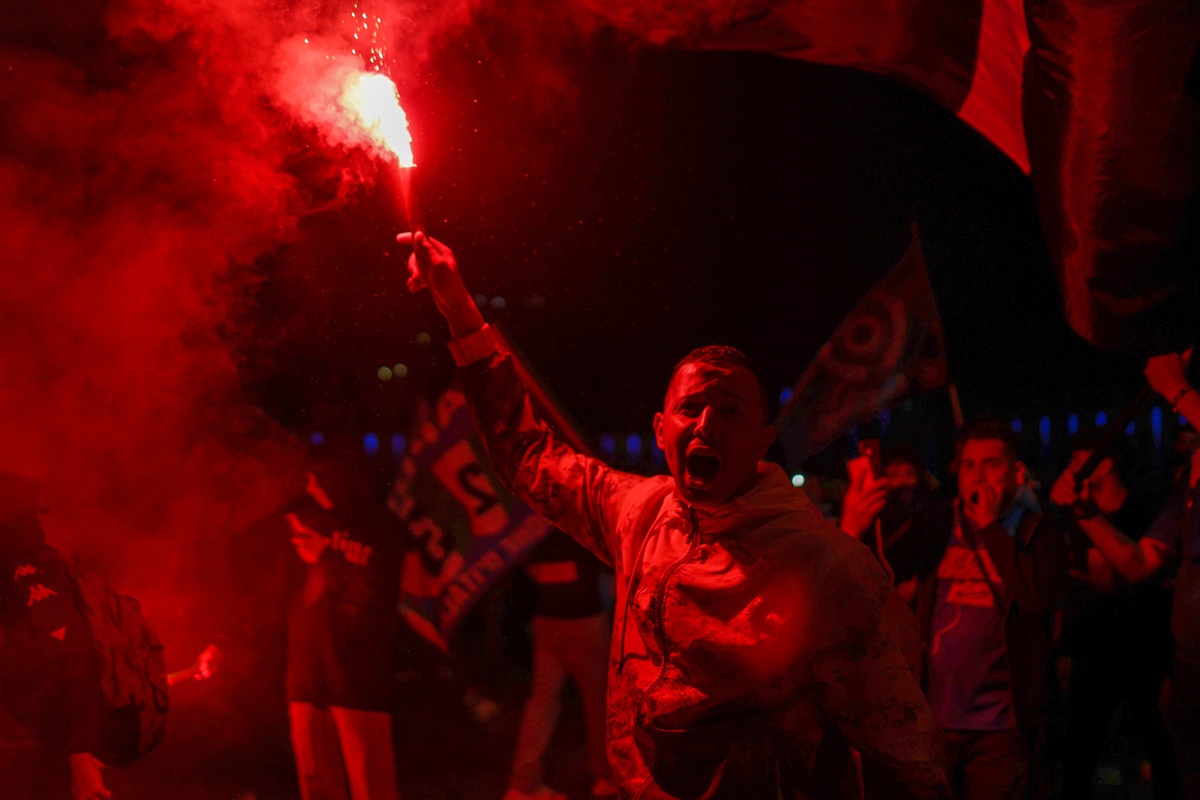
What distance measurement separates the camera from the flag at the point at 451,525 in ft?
18.7

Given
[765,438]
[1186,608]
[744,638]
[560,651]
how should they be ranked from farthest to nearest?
[560,651], [1186,608], [765,438], [744,638]

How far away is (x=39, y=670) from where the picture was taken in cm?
342

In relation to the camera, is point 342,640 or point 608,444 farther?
point 608,444

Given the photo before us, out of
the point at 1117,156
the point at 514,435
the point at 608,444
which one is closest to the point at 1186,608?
the point at 1117,156

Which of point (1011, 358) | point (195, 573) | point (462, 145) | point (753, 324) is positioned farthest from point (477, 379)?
point (1011, 358)

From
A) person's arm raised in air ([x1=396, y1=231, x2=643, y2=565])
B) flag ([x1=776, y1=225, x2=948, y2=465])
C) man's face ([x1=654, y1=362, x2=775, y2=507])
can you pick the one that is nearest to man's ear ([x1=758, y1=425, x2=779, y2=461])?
man's face ([x1=654, y1=362, x2=775, y2=507])

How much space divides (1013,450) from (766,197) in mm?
15481

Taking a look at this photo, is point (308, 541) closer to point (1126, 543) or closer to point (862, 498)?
point (862, 498)

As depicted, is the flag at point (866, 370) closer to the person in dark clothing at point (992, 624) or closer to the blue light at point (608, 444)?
Answer: the person in dark clothing at point (992, 624)

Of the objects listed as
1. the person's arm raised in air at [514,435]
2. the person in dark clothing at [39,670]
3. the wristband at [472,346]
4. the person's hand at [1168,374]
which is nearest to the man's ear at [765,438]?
the person's arm raised in air at [514,435]

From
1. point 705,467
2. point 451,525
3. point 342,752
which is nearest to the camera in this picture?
point 705,467

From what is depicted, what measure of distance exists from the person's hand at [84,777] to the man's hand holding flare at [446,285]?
1898 millimetres

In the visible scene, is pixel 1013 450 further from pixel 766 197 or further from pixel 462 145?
pixel 766 197

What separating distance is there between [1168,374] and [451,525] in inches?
136
